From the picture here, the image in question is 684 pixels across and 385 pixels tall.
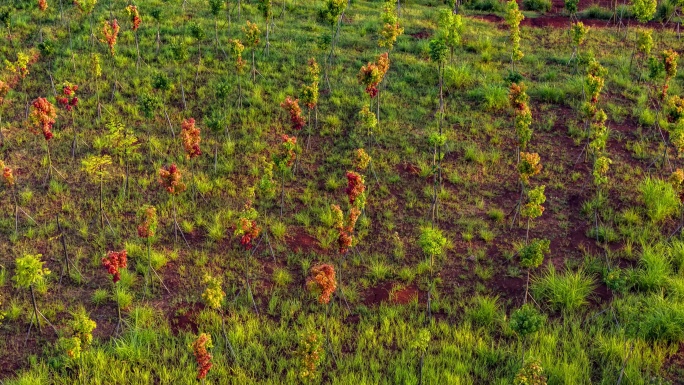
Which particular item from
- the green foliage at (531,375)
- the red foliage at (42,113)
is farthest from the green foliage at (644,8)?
the red foliage at (42,113)

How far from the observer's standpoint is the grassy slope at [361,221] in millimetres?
8461

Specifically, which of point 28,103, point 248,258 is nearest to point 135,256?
point 248,258

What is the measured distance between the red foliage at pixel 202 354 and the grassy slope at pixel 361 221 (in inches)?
22.6

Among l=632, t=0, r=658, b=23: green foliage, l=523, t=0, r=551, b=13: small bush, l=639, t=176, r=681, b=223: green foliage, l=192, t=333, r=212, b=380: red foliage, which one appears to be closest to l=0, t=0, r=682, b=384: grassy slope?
l=639, t=176, r=681, b=223: green foliage

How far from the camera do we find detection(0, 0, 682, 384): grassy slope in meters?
8.46

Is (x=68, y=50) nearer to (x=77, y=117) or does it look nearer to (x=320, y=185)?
(x=77, y=117)

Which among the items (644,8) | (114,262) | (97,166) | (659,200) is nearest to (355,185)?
(114,262)

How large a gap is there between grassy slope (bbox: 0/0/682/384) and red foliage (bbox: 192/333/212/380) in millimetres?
573

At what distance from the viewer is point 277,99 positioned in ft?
46.6

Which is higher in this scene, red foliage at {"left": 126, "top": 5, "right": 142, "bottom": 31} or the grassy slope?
red foliage at {"left": 126, "top": 5, "right": 142, "bottom": 31}

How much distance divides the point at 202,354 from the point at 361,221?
409 cm

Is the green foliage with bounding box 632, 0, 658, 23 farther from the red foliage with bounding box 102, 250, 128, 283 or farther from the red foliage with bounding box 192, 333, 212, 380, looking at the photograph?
the red foliage with bounding box 192, 333, 212, 380

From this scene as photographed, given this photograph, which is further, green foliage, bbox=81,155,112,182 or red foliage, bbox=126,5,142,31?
red foliage, bbox=126,5,142,31

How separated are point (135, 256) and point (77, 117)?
4740 millimetres
